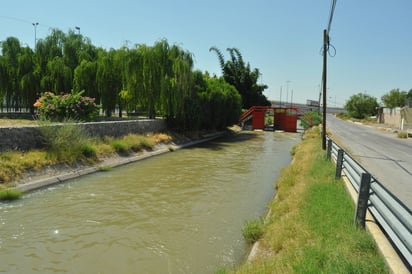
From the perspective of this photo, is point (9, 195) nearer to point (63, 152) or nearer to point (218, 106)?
point (63, 152)

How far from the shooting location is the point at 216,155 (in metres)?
21.2

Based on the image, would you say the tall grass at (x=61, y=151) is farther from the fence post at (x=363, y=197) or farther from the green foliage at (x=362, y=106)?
the green foliage at (x=362, y=106)

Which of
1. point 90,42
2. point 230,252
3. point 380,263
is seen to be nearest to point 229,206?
point 230,252

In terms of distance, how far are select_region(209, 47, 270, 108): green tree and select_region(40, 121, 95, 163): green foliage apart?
4561 cm

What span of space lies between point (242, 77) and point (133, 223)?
170 feet

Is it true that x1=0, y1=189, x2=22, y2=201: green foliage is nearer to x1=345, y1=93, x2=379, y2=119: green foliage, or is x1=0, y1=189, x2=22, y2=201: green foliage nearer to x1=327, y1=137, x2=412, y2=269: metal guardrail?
x1=327, y1=137, x2=412, y2=269: metal guardrail

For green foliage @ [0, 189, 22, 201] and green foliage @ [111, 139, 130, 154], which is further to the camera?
green foliage @ [111, 139, 130, 154]

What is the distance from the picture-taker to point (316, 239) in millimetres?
5289

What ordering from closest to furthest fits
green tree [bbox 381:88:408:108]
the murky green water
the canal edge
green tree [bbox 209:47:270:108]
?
the murky green water
the canal edge
green tree [bbox 209:47:270:108]
green tree [bbox 381:88:408:108]

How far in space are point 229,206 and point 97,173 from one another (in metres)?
6.48

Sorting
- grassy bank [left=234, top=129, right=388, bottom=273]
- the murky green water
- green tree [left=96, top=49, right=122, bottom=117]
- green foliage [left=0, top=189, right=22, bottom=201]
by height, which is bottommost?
the murky green water

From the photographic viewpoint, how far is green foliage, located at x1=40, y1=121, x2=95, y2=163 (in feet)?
44.2

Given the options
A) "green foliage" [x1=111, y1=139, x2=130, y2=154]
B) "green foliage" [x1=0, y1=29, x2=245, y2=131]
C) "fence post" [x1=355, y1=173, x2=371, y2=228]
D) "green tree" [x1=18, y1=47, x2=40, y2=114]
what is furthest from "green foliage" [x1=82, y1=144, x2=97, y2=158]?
"green tree" [x1=18, y1=47, x2=40, y2=114]

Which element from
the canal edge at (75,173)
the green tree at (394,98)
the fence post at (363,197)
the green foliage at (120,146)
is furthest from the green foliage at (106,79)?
the green tree at (394,98)
